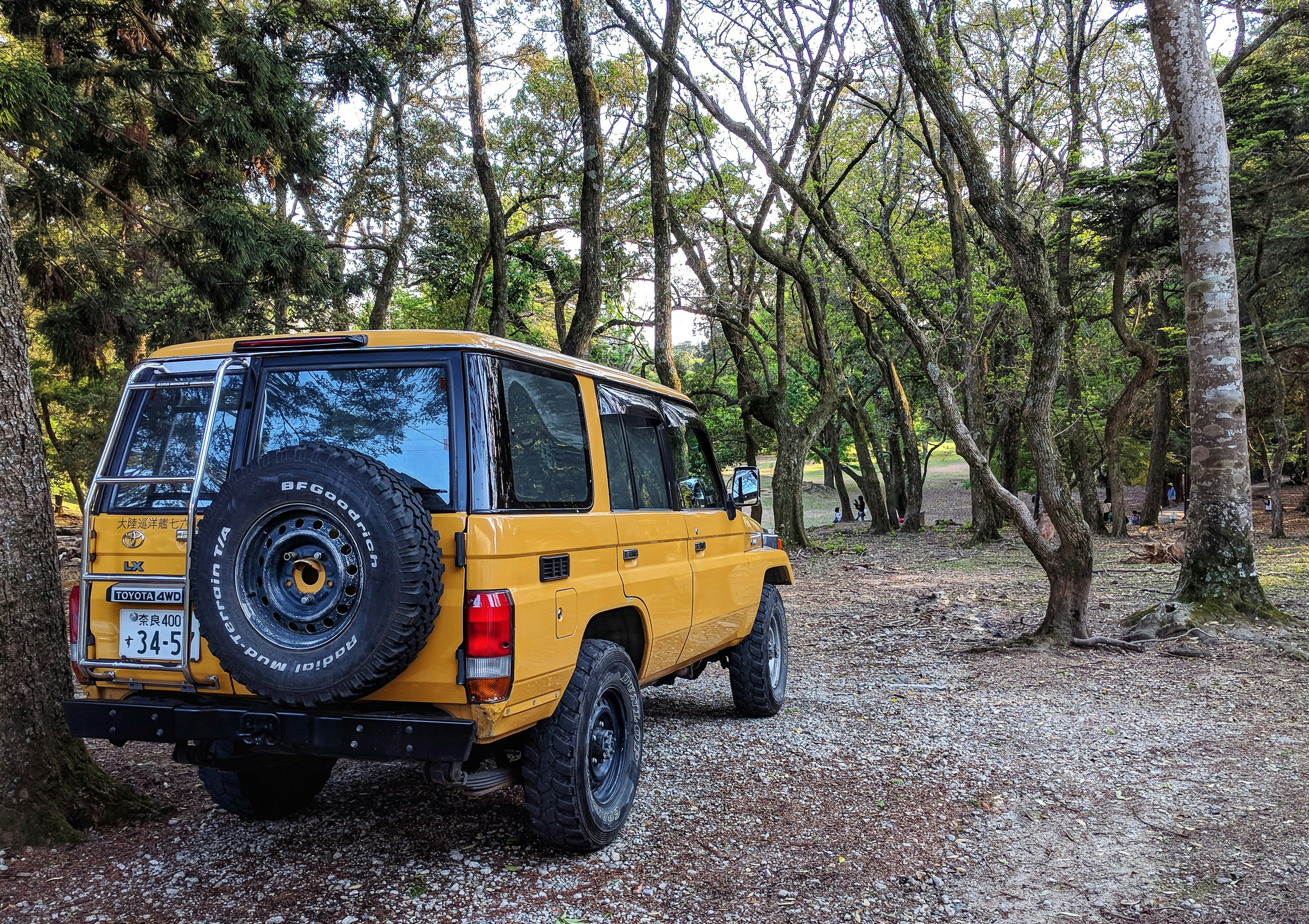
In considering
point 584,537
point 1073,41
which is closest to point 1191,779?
point 584,537

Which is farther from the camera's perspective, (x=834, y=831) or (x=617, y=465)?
(x=617, y=465)

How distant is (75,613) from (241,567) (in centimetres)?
111

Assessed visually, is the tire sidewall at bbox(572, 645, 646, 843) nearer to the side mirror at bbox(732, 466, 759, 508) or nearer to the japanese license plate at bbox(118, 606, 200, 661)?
the japanese license plate at bbox(118, 606, 200, 661)

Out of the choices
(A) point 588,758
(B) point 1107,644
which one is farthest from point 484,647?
(B) point 1107,644

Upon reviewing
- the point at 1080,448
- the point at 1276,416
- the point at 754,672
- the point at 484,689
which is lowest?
the point at 754,672

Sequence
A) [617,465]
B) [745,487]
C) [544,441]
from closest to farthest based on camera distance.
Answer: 1. [544,441]
2. [617,465]
3. [745,487]

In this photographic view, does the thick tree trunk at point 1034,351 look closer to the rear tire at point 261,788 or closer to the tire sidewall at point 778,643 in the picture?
the tire sidewall at point 778,643

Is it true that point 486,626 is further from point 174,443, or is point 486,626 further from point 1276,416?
point 1276,416

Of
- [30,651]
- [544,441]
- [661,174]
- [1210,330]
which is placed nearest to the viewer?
[544,441]

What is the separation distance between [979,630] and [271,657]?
820cm

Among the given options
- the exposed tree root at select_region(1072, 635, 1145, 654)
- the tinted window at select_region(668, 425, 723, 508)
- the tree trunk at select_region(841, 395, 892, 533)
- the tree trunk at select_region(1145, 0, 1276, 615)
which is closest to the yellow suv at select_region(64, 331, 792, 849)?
the tinted window at select_region(668, 425, 723, 508)

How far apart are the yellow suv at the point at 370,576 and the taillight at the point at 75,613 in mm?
12

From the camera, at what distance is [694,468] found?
5.70 meters

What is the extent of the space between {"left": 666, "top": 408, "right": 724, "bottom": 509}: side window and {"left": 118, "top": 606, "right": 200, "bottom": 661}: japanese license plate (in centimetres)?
277
